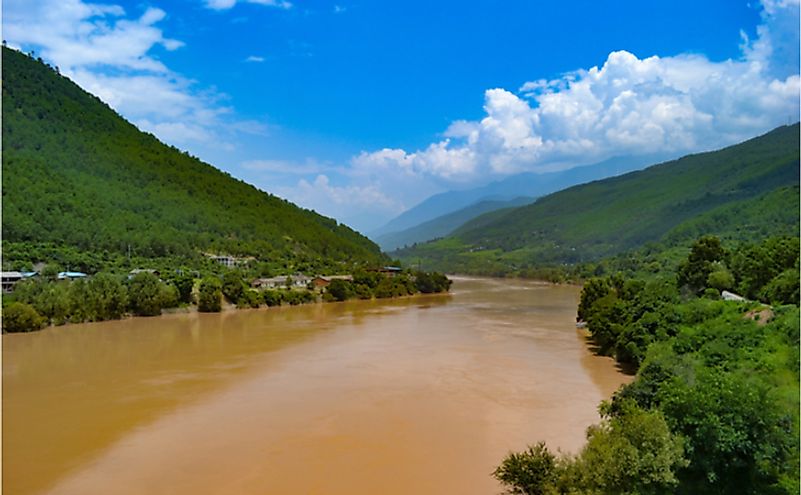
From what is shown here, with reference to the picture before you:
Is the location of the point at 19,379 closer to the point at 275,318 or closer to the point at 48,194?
the point at 275,318

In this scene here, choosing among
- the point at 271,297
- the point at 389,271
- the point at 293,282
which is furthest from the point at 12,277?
the point at 389,271

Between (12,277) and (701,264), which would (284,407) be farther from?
(12,277)

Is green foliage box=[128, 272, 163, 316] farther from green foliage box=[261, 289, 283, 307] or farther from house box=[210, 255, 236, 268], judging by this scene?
house box=[210, 255, 236, 268]

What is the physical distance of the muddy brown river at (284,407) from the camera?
12742 mm

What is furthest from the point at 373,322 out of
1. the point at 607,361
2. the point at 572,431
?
the point at 572,431

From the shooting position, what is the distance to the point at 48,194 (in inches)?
2186

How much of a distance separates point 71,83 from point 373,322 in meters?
69.3

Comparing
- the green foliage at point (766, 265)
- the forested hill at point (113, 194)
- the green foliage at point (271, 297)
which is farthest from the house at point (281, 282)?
the green foliage at point (766, 265)

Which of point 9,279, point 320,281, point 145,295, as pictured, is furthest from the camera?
point 320,281

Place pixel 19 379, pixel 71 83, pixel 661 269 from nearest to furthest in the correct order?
pixel 19 379, pixel 661 269, pixel 71 83

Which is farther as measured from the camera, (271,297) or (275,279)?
(275,279)

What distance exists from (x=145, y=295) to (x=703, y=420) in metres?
38.7

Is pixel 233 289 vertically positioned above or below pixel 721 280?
above

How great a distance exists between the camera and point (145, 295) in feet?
131
